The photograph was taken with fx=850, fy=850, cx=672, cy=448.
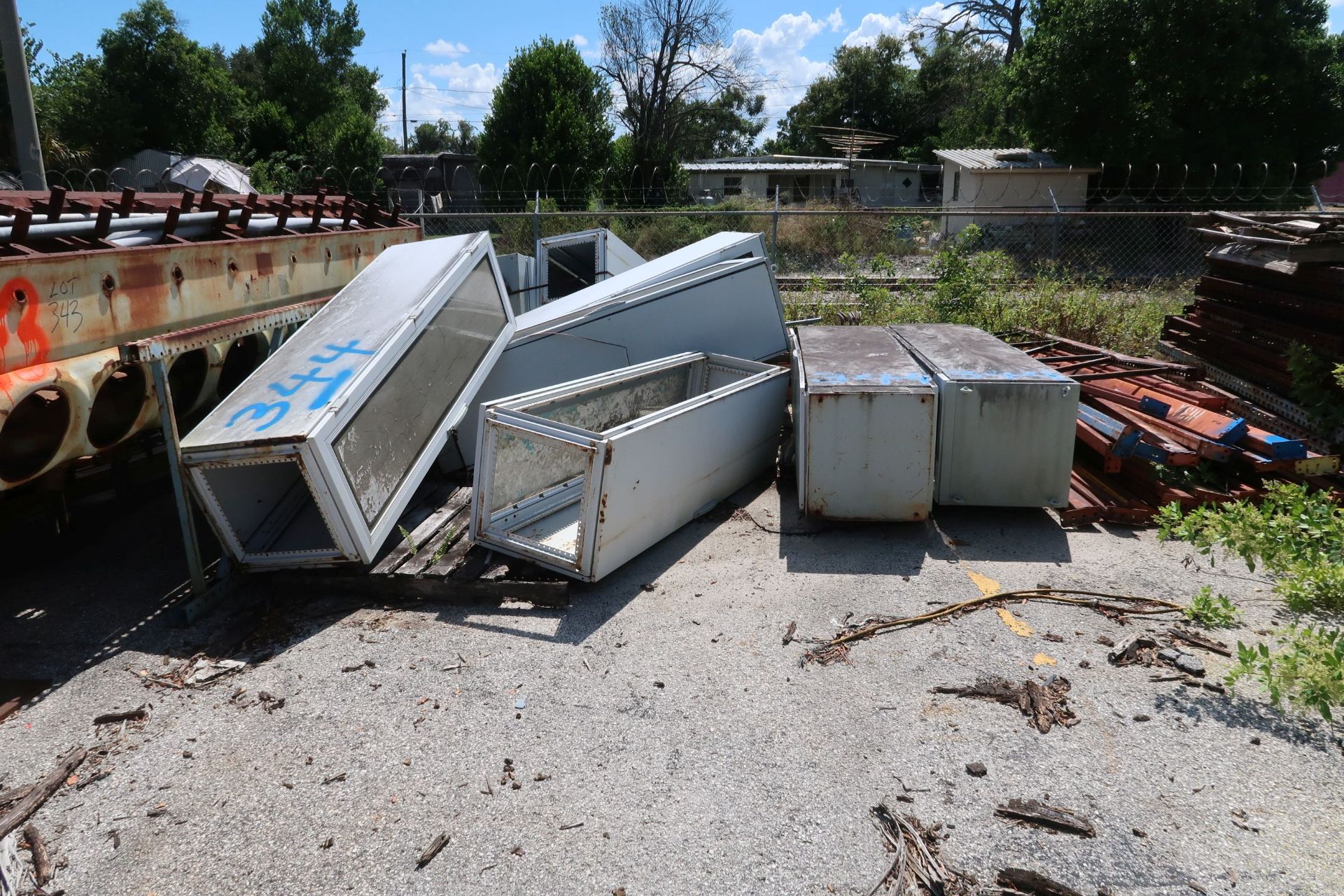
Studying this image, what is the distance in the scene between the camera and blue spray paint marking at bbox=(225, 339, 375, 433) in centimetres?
427

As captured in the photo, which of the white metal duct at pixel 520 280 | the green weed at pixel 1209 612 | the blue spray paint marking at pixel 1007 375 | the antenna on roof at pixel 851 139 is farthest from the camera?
the antenna on roof at pixel 851 139

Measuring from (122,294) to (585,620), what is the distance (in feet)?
9.88

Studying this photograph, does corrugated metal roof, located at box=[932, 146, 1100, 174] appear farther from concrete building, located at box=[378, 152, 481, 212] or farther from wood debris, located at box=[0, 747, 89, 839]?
wood debris, located at box=[0, 747, 89, 839]

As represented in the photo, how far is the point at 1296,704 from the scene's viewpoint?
10.9 feet

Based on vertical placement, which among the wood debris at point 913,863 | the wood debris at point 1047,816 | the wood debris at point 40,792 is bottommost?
the wood debris at point 40,792

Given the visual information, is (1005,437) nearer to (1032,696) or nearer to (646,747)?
(1032,696)

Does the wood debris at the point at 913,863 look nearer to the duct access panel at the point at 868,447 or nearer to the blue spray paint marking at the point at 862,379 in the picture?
the duct access panel at the point at 868,447

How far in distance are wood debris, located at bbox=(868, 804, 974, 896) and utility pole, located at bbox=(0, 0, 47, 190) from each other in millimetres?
8646

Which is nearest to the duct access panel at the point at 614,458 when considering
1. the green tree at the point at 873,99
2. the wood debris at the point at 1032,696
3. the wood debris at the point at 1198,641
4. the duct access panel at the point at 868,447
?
the duct access panel at the point at 868,447

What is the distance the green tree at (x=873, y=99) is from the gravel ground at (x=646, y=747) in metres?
37.8

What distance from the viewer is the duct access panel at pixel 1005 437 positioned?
5.12 meters

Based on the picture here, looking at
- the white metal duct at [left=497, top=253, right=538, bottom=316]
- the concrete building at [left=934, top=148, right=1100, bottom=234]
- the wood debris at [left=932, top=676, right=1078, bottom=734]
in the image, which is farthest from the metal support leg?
the concrete building at [left=934, top=148, right=1100, bottom=234]

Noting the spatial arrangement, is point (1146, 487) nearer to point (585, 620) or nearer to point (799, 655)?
point (799, 655)

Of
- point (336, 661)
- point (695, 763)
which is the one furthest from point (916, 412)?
point (336, 661)
